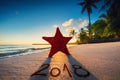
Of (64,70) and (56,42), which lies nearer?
(64,70)

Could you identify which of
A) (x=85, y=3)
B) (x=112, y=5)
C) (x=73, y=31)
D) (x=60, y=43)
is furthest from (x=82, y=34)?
(x=60, y=43)

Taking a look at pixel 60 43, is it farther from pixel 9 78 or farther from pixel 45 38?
pixel 9 78

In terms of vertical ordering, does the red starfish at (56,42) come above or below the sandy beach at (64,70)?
above

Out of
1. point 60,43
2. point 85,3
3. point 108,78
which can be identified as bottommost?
point 108,78

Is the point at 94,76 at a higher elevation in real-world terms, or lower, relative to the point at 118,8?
lower

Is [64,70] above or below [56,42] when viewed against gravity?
below

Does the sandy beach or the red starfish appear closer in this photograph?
the sandy beach

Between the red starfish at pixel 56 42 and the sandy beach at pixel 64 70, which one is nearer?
the sandy beach at pixel 64 70

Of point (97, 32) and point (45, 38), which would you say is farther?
point (97, 32)

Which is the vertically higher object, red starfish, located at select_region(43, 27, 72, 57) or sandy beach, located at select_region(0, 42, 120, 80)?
red starfish, located at select_region(43, 27, 72, 57)

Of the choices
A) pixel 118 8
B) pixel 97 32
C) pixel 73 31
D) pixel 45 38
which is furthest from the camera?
pixel 73 31

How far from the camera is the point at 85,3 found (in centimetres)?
4312

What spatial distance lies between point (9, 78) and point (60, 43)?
13.4ft

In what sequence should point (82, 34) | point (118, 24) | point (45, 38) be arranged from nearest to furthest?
point (45, 38) < point (118, 24) < point (82, 34)
